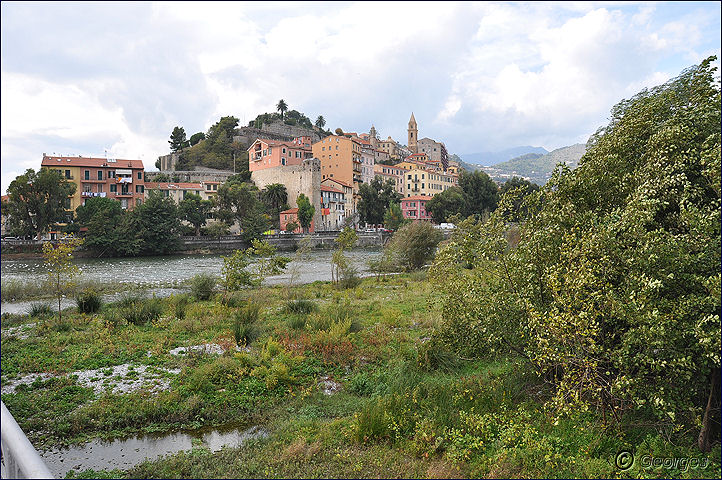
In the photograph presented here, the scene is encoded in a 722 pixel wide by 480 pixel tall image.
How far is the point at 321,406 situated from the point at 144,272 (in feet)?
109

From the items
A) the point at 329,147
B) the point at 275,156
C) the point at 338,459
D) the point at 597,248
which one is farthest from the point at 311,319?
the point at 329,147

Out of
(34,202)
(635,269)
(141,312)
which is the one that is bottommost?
(141,312)

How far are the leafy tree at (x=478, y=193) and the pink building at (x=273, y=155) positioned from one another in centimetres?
3163

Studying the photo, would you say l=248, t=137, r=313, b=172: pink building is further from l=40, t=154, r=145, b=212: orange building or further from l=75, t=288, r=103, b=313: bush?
l=75, t=288, r=103, b=313: bush

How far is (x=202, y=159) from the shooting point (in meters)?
105

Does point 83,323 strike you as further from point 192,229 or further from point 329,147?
point 329,147

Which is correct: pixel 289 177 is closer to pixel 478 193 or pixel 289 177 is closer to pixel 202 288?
pixel 478 193

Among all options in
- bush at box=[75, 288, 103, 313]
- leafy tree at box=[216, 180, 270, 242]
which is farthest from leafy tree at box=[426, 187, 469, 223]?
bush at box=[75, 288, 103, 313]

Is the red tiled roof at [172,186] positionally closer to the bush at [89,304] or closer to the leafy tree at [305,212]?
the leafy tree at [305,212]

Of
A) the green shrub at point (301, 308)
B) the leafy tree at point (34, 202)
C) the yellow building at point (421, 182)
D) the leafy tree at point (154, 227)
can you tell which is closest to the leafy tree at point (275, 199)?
the leafy tree at point (154, 227)

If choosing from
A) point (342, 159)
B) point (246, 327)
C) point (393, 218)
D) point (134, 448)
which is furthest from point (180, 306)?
point (342, 159)

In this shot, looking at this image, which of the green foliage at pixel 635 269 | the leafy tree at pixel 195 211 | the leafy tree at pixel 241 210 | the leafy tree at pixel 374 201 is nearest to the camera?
the green foliage at pixel 635 269

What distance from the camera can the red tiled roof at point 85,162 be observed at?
63031 mm

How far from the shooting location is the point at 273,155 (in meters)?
90.0
